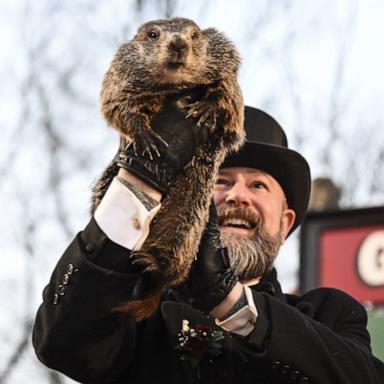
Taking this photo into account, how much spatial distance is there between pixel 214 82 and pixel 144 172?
0.39 meters

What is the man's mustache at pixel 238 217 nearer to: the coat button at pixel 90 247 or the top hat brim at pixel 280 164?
the top hat brim at pixel 280 164

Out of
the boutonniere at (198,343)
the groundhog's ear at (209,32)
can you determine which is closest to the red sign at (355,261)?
the boutonniere at (198,343)

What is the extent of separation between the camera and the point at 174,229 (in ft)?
12.4

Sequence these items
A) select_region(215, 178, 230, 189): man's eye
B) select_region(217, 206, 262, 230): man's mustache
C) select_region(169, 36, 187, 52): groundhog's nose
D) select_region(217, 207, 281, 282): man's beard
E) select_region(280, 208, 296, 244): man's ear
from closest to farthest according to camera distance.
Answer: select_region(169, 36, 187, 52): groundhog's nose, select_region(217, 207, 281, 282): man's beard, select_region(217, 206, 262, 230): man's mustache, select_region(215, 178, 230, 189): man's eye, select_region(280, 208, 296, 244): man's ear

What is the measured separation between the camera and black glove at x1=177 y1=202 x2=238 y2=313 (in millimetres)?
3820

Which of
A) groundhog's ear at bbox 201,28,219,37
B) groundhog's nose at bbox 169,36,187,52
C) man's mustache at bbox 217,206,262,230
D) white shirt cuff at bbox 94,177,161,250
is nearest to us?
white shirt cuff at bbox 94,177,161,250

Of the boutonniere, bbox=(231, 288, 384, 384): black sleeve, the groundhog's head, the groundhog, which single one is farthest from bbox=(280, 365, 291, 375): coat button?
the groundhog's head

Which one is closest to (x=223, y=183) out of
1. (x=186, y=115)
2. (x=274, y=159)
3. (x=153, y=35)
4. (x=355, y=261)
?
(x=274, y=159)

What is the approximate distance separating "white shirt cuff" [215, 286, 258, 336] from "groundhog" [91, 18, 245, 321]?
21 centimetres

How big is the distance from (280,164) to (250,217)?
33cm

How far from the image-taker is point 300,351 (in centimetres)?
395

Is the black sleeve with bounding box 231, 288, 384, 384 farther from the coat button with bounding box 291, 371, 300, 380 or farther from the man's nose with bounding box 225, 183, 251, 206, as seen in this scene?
the man's nose with bounding box 225, 183, 251, 206

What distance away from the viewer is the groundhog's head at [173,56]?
3.82 metres

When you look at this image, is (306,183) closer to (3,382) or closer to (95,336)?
(95,336)
